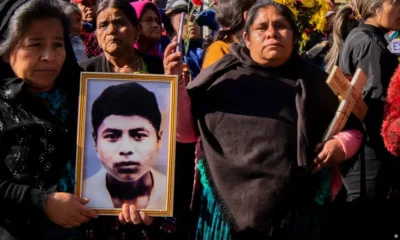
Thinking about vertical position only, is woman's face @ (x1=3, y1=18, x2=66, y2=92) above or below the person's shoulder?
below

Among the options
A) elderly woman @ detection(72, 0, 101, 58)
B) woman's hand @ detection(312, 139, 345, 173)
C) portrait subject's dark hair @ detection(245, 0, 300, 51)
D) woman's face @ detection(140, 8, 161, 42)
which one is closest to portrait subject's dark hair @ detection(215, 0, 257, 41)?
woman's face @ detection(140, 8, 161, 42)

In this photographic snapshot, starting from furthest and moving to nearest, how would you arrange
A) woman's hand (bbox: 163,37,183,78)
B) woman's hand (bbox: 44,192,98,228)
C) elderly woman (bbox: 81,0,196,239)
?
elderly woman (bbox: 81,0,196,239)
woman's hand (bbox: 163,37,183,78)
woman's hand (bbox: 44,192,98,228)

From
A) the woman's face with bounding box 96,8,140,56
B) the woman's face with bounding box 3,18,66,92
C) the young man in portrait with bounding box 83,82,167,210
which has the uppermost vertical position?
the woman's face with bounding box 96,8,140,56

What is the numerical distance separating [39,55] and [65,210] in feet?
2.05

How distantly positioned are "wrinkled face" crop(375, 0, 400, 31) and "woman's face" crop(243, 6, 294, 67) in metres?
1.12

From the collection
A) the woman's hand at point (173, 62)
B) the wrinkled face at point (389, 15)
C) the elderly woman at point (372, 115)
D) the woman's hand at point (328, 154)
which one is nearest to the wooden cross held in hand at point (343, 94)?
the woman's hand at point (328, 154)

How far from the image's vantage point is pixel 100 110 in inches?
107

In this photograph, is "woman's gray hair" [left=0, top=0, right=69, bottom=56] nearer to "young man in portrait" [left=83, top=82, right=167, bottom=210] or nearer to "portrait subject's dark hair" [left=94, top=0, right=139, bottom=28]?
"young man in portrait" [left=83, top=82, right=167, bottom=210]

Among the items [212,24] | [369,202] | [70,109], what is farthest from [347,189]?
[212,24]

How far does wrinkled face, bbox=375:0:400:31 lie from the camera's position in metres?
4.05

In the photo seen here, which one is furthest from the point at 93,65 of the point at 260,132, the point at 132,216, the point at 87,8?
the point at 87,8

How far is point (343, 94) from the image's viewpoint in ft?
9.93

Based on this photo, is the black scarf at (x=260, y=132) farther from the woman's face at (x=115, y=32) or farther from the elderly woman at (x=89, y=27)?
the elderly woman at (x=89, y=27)

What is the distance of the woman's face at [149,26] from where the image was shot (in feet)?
15.5
